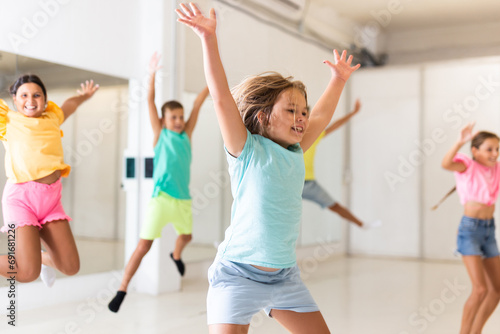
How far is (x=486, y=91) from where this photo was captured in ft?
21.6

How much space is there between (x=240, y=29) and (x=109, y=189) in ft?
6.70

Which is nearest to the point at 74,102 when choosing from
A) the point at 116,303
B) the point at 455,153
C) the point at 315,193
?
the point at 116,303

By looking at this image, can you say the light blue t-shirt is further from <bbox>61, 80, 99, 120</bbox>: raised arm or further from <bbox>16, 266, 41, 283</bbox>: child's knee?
<bbox>61, 80, 99, 120</bbox>: raised arm

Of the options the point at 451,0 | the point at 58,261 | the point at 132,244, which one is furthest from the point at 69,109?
the point at 451,0

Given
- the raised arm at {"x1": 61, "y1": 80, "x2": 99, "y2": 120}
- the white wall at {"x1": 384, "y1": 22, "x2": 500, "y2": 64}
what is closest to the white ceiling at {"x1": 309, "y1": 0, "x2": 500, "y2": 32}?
the white wall at {"x1": 384, "y1": 22, "x2": 500, "y2": 64}

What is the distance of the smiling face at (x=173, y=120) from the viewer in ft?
12.6

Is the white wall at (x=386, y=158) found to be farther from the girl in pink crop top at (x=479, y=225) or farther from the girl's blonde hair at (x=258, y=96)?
the girl's blonde hair at (x=258, y=96)

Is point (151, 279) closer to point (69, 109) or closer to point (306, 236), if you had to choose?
point (69, 109)

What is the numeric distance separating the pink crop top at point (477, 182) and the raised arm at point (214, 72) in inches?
82.9

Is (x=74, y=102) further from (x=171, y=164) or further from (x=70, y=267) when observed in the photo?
(x=70, y=267)

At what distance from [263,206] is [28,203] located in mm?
1677

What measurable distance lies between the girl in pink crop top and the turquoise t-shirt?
1.70 meters

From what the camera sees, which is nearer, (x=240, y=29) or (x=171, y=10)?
(x=171, y=10)

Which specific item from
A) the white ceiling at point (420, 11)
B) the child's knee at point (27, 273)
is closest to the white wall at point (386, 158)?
the white ceiling at point (420, 11)
